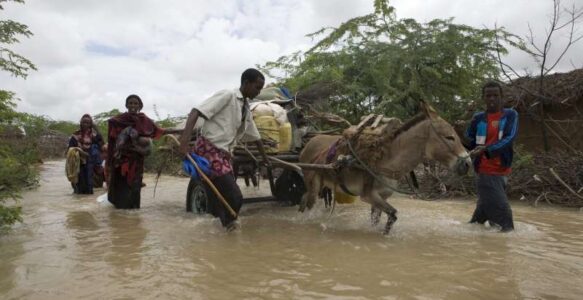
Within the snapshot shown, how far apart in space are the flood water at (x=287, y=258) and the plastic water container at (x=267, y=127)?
121 cm

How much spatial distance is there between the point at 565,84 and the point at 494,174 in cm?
605

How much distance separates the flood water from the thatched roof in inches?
141

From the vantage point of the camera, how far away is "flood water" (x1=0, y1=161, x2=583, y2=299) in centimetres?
342

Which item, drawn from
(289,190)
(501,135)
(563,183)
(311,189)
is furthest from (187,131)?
(563,183)

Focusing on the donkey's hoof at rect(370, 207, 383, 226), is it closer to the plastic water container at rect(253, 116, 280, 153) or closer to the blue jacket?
the blue jacket

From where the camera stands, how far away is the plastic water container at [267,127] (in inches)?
268

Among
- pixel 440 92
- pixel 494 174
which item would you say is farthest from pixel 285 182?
pixel 440 92

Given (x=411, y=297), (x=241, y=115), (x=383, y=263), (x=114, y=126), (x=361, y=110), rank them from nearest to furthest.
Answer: (x=411, y=297) < (x=383, y=263) < (x=241, y=115) < (x=114, y=126) < (x=361, y=110)

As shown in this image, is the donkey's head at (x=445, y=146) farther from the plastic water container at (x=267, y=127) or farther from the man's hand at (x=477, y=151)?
the plastic water container at (x=267, y=127)

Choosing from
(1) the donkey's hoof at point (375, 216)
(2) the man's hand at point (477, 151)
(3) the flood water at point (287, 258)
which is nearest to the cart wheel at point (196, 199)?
(3) the flood water at point (287, 258)

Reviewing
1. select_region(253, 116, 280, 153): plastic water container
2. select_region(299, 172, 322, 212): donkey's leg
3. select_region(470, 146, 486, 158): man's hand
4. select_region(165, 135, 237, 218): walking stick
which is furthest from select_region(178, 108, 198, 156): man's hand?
select_region(470, 146, 486, 158): man's hand

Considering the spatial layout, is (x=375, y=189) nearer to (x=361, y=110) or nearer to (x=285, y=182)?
(x=285, y=182)

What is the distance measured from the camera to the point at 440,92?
12.0m

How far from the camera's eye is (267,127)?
684 cm
